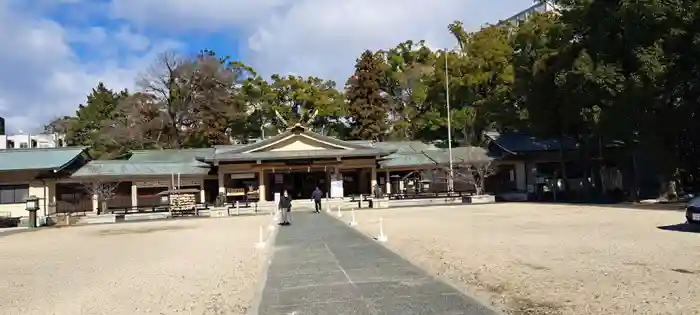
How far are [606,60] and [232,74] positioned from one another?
34340 mm

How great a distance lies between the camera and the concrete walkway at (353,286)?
650 centimetres

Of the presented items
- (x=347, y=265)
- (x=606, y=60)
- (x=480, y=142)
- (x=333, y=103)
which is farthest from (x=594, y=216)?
(x=333, y=103)

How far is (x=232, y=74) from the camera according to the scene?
51625 millimetres

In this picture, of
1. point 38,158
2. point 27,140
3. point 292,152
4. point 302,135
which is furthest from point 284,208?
point 27,140

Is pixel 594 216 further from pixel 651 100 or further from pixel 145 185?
pixel 145 185

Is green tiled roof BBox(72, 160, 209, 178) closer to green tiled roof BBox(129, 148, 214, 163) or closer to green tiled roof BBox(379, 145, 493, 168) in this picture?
green tiled roof BBox(129, 148, 214, 163)

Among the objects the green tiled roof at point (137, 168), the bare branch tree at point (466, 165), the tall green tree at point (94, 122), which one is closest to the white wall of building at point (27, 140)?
the tall green tree at point (94, 122)

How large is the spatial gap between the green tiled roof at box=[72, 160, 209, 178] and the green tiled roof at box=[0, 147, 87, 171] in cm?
125

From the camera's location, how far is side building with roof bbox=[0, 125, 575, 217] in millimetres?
36281

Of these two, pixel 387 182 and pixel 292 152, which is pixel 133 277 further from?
pixel 387 182

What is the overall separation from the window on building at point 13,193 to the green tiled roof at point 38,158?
1.41m

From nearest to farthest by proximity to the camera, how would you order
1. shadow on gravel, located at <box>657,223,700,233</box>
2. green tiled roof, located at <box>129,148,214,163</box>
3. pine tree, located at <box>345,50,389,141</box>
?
shadow on gravel, located at <box>657,223,700,233</box>, green tiled roof, located at <box>129,148,214,163</box>, pine tree, located at <box>345,50,389,141</box>

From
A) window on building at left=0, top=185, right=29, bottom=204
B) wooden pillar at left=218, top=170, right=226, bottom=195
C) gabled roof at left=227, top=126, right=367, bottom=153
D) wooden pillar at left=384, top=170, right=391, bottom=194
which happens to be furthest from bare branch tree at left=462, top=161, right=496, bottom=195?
window on building at left=0, top=185, right=29, bottom=204

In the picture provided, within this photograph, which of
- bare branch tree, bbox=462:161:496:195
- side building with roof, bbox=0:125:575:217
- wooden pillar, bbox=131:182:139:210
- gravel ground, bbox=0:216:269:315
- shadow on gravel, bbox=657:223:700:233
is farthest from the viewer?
wooden pillar, bbox=131:182:139:210
